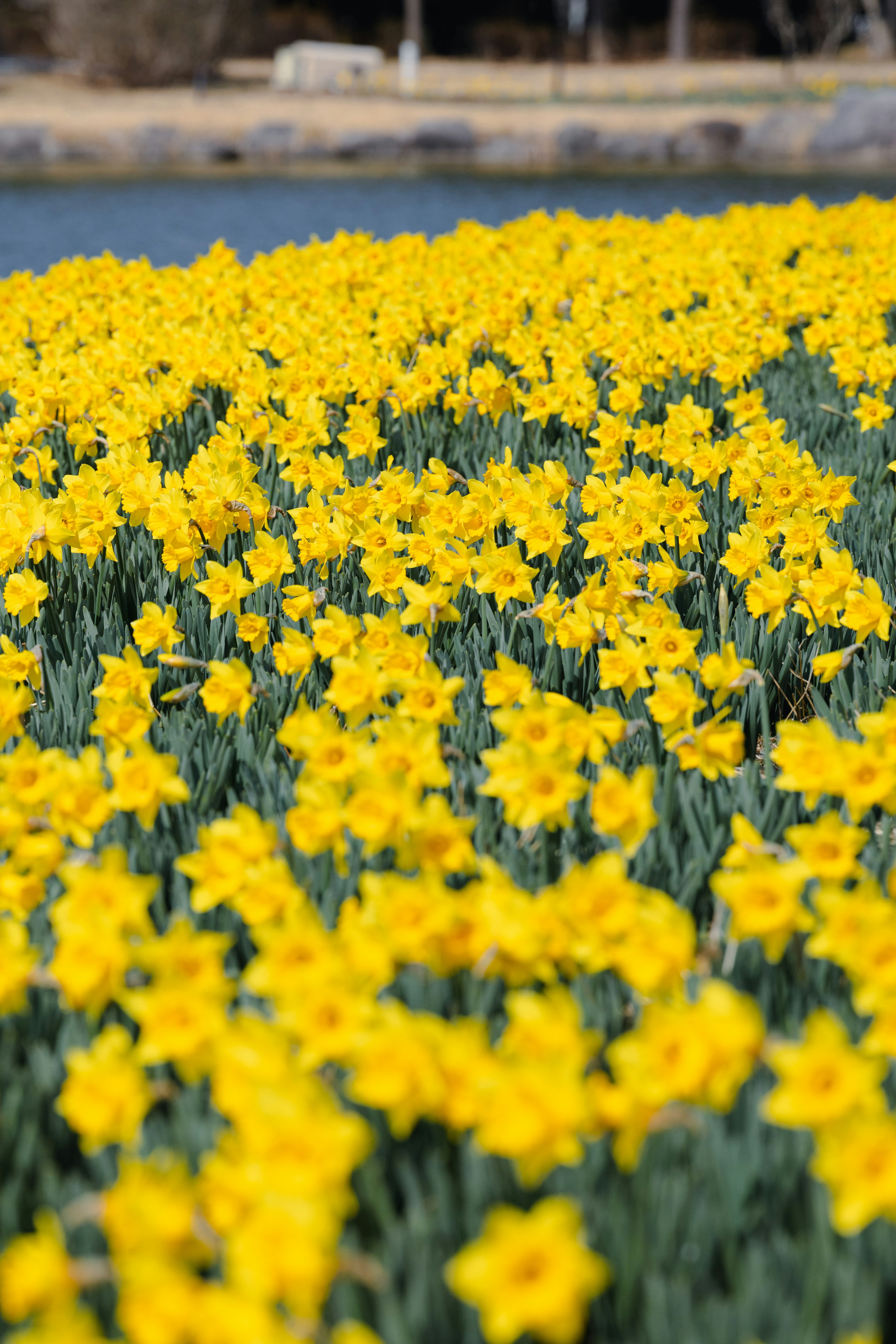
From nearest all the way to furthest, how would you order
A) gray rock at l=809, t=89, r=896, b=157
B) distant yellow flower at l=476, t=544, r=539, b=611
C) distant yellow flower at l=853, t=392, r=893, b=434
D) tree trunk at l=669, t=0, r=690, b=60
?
distant yellow flower at l=476, t=544, r=539, b=611
distant yellow flower at l=853, t=392, r=893, b=434
gray rock at l=809, t=89, r=896, b=157
tree trunk at l=669, t=0, r=690, b=60

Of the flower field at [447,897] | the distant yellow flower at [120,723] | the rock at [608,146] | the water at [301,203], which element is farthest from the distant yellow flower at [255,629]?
the rock at [608,146]

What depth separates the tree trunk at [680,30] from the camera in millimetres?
36719

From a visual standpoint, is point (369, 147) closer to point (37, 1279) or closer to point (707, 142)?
point (707, 142)

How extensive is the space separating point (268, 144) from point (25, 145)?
4.73 meters

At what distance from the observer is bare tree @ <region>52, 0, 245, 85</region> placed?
99.5 ft

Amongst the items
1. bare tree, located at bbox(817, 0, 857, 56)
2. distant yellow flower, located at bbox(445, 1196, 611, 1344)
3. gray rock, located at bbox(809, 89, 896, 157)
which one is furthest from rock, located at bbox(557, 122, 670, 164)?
distant yellow flower, located at bbox(445, 1196, 611, 1344)

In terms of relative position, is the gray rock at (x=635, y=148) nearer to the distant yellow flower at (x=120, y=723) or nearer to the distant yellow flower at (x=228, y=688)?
the distant yellow flower at (x=228, y=688)

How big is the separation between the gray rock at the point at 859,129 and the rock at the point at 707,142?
5.29 feet

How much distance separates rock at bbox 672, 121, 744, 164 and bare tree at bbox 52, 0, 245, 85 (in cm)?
1339

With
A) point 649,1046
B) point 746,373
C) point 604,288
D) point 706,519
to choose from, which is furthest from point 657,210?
point 649,1046

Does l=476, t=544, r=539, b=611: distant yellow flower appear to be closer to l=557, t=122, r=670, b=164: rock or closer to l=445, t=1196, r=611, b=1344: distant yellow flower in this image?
l=445, t=1196, r=611, b=1344: distant yellow flower

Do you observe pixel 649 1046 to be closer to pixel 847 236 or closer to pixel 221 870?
pixel 221 870

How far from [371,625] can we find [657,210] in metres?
15.5

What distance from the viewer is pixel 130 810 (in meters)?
1.91
